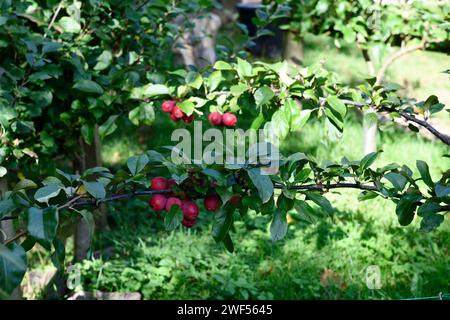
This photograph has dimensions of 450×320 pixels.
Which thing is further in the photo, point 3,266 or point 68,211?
point 68,211

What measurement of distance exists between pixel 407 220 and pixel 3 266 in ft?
3.17

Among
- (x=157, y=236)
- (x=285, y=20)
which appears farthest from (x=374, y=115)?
(x=285, y=20)

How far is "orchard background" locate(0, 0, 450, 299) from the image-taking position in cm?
152

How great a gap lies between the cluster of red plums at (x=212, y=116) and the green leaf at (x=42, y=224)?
0.78 m

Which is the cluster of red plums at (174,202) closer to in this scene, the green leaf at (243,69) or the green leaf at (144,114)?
the green leaf at (243,69)

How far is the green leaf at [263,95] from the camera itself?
1.77m

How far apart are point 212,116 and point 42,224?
82cm

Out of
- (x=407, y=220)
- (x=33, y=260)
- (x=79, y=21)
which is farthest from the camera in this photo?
(x=33, y=260)

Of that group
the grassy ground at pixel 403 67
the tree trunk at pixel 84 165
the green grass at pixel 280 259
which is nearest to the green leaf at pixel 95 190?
the green grass at pixel 280 259

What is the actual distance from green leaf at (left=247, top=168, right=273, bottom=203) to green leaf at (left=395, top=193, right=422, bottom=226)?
366 millimetres

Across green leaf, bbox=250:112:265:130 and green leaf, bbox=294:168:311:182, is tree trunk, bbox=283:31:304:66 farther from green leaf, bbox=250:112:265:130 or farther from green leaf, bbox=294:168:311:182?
green leaf, bbox=294:168:311:182

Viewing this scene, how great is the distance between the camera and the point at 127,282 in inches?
116

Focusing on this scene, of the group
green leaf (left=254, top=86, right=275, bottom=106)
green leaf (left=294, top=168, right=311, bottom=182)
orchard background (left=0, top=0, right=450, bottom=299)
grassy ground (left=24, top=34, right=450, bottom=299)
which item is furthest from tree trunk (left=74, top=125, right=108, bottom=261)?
green leaf (left=294, top=168, right=311, bottom=182)
